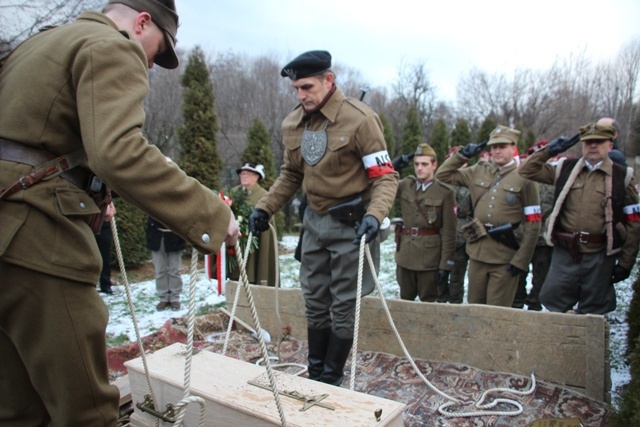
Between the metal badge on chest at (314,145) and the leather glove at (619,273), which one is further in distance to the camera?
the leather glove at (619,273)

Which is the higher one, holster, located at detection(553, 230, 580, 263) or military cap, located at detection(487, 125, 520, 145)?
military cap, located at detection(487, 125, 520, 145)

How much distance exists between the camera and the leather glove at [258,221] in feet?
12.4

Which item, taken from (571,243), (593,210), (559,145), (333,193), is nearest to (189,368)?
(333,193)

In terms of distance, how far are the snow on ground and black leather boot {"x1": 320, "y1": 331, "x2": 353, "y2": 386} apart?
72.6 inches

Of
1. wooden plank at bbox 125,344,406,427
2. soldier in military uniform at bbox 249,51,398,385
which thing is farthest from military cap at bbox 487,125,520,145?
wooden plank at bbox 125,344,406,427

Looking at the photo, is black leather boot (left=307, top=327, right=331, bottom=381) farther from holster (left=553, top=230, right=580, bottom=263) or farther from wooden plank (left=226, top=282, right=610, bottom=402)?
holster (left=553, top=230, right=580, bottom=263)

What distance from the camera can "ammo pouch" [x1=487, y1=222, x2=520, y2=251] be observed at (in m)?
4.58

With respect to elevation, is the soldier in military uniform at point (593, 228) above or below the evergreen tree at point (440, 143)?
below

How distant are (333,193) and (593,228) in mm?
2242

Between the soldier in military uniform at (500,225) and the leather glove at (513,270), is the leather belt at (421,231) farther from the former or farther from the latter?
the leather glove at (513,270)

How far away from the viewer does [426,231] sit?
5328mm

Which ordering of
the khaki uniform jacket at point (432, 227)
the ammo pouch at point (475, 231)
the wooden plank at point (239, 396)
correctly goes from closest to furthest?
the wooden plank at point (239, 396) → the ammo pouch at point (475, 231) → the khaki uniform jacket at point (432, 227)

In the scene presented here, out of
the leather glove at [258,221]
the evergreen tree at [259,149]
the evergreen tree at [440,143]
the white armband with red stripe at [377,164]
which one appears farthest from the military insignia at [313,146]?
the evergreen tree at [440,143]

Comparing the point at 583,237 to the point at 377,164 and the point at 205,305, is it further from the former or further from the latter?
the point at 205,305
